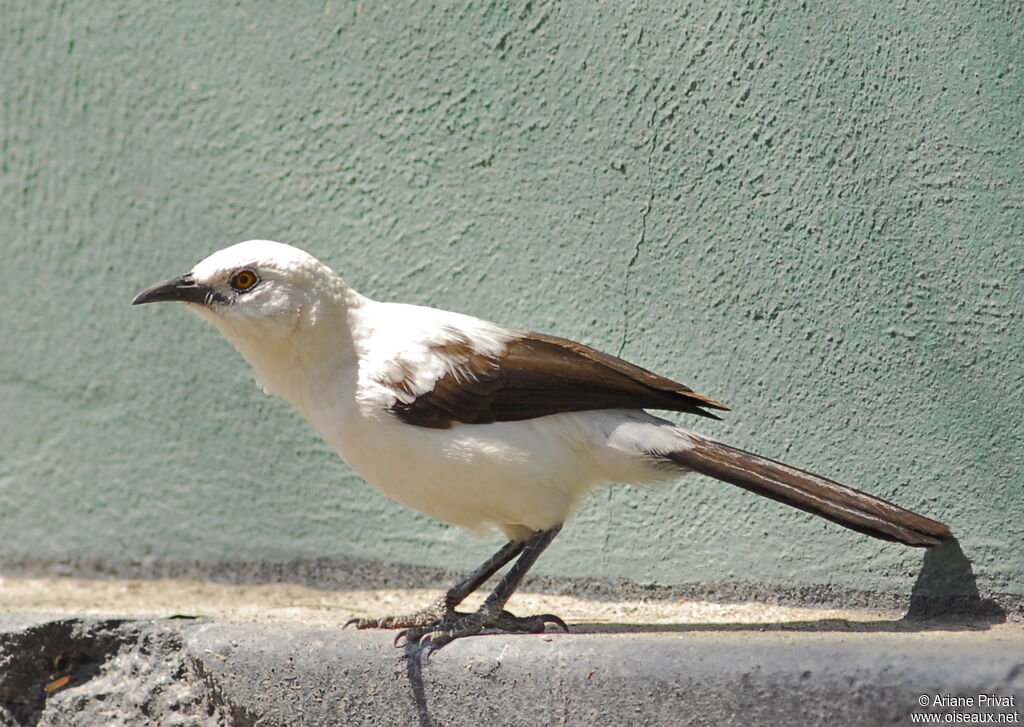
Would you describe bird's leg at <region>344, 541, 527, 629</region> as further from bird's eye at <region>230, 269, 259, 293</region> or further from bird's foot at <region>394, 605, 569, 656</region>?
bird's eye at <region>230, 269, 259, 293</region>

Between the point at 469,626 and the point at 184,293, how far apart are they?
131 cm

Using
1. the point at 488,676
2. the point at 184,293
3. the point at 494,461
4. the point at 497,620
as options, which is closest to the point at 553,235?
the point at 494,461

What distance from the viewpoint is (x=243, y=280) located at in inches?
137

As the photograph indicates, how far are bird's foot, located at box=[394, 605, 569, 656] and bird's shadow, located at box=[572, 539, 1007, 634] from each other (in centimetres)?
12

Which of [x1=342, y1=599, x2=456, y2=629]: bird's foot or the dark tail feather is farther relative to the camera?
[x1=342, y1=599, x2=456, y2=629]: bird's foot

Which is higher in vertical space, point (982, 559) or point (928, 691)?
point (982, 559)

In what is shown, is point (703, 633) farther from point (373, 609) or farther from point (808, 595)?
point (373, 609)

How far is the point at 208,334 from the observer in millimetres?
4793

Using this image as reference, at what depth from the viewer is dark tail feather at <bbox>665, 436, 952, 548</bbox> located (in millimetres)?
3188

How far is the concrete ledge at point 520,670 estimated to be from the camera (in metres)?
2.65

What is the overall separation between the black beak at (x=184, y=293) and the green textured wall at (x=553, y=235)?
1.06m

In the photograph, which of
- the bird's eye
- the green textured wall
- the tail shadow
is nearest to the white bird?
the bird's eye

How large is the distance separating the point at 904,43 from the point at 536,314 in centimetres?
152

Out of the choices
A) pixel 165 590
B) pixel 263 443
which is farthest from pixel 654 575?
pixel 165 590
